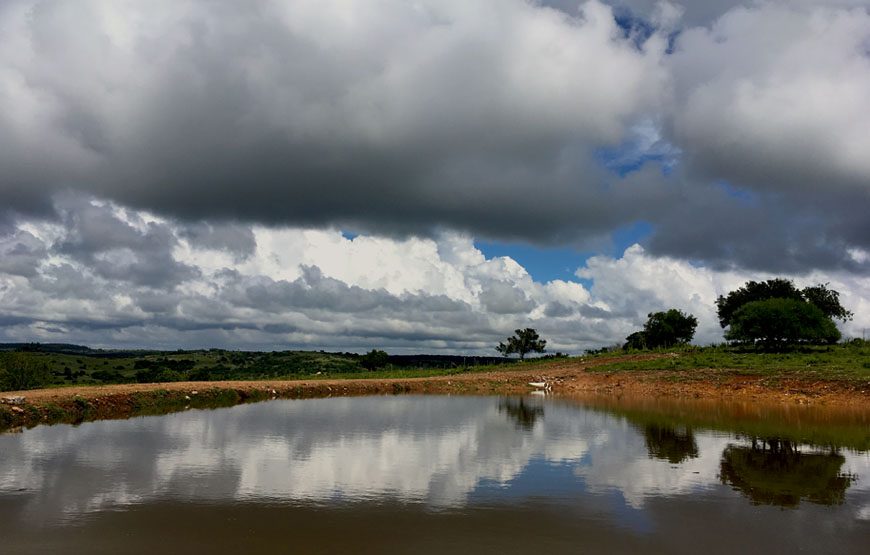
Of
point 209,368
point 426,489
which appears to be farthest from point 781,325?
point 209,368

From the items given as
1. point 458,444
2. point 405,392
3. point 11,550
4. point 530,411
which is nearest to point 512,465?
point 458,444

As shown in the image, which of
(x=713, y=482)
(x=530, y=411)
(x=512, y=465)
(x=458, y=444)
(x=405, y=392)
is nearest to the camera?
(x=713, y=482)

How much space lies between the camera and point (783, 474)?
17.2 meters

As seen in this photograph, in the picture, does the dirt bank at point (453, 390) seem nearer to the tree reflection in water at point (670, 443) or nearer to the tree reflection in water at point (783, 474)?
the tree reflection in water at point (670, 443)

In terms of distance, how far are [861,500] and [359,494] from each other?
12544 millimetres

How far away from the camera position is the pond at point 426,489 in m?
10.8

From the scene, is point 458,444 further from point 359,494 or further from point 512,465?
point 359,494

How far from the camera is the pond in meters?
10.8

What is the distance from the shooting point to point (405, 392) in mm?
51031

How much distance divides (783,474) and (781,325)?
55.3m

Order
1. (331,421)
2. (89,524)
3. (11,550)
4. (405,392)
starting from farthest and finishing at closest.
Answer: (405,392) < (331,421) < (89,524) < (11,550)

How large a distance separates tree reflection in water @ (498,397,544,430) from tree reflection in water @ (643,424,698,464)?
221 inches

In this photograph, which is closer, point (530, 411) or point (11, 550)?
point (11, 550)

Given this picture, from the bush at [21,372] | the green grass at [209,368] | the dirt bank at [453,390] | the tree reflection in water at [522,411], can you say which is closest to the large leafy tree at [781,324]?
the dirt bank at [453,390]
